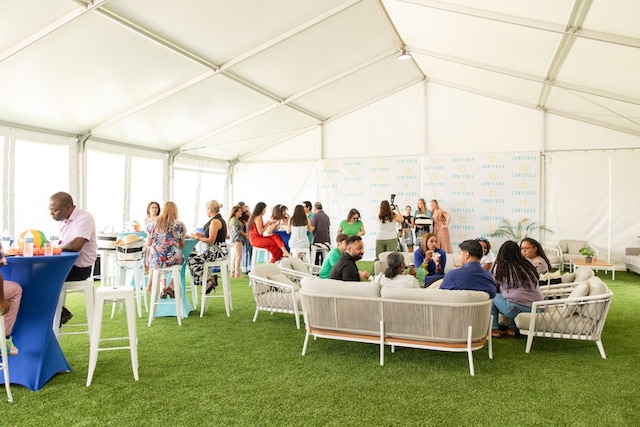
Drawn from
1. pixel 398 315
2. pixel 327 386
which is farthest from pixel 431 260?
pixel 327 386

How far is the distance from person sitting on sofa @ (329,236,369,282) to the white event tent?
10.6 ft

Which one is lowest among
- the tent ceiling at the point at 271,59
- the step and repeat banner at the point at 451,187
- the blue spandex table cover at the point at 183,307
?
the blue spandex table cover at the point at 183,307

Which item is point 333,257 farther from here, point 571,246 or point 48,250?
point 571,246

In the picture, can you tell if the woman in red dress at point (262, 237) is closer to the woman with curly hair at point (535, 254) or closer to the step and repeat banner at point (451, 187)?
the woman with curly hair at point (535, 254)

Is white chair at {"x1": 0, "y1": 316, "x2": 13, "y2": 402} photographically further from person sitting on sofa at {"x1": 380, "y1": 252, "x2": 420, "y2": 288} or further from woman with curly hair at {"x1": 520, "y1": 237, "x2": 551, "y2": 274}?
woman with curly hair at {"x1": 520, "y1": 237, "x2": 551, "y2": 274}

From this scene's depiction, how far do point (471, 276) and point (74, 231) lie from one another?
3.36 m

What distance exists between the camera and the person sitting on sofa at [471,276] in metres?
4.20

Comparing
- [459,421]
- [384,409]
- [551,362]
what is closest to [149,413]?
[384,409]

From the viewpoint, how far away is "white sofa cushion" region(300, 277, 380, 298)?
3865 millimetres

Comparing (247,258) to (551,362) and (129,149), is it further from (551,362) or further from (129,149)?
(551,362)

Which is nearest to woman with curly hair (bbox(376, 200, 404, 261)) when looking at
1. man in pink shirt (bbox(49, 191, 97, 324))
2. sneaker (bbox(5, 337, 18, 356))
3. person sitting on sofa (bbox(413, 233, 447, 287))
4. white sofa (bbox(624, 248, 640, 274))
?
person sitting on sofa (bbox(413, 233, 447, 287))

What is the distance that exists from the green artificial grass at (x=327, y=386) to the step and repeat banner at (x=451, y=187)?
595cm

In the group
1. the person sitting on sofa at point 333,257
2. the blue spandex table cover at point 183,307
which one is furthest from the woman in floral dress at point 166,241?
the person sitting on sofa at point 333,257

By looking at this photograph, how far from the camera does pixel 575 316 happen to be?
420 cm
